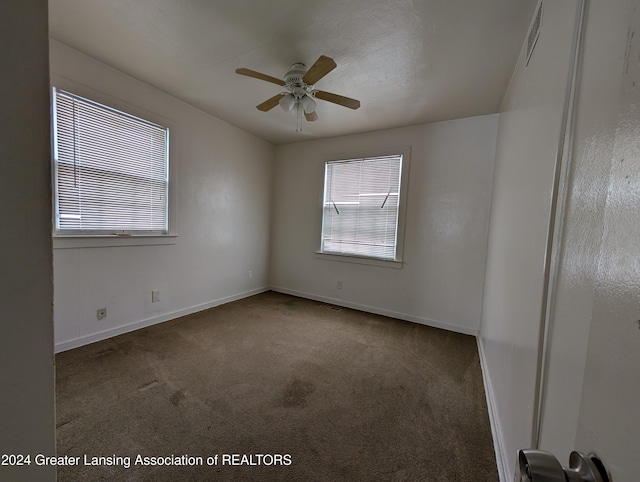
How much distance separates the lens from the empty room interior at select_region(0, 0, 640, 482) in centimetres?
51

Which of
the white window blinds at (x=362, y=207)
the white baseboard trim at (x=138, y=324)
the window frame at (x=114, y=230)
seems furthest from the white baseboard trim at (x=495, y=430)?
the white baseboard trim at (x=138, y=324)

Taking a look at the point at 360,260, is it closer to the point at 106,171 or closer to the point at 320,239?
the point at 320,239

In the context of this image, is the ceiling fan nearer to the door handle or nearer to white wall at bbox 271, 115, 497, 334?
white wall at bbox 271, 115, 497, 334

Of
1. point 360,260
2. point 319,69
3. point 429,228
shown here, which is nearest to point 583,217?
point 319,69

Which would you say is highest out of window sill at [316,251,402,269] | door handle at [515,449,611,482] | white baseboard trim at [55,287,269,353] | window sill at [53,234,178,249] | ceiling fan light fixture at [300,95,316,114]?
ceiling fan light fixture at [300,95,316,114]

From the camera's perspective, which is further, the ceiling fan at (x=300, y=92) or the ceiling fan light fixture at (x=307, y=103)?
the ceiling fan light fixture at (x=307, y=103)

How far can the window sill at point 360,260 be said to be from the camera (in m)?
3.46

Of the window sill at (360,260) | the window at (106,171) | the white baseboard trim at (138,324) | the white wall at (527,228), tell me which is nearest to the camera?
the white wall at (527,228)

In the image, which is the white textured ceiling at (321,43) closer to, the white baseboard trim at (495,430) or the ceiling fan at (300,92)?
the ceiling fan at (300,92)

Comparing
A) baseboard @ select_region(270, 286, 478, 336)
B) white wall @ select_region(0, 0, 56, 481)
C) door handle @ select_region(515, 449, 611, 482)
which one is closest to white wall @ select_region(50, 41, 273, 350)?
baseboard @ select_region(270, 286, 478, 336)

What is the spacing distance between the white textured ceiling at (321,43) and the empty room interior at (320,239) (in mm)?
20

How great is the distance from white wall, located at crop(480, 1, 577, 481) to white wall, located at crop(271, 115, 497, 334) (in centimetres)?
125

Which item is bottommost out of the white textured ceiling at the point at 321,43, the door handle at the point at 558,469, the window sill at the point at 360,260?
the window sill at the point at 360,260

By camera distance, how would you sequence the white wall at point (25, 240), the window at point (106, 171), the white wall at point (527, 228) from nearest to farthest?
the white wall at point (25, 240), the white wall at point (527, 228), the window at point (106, 171)
